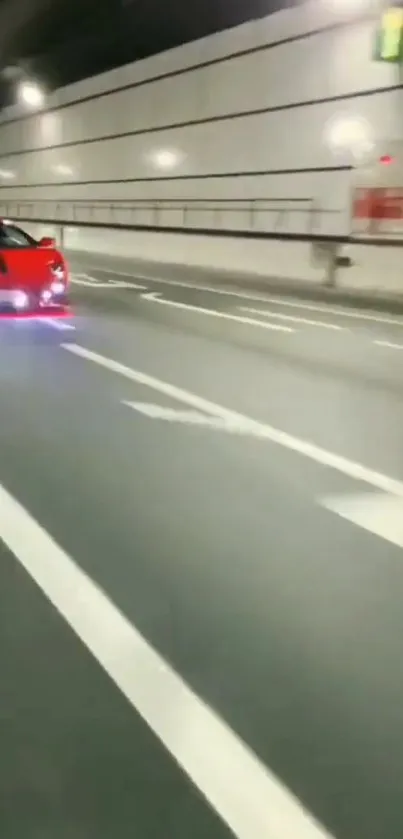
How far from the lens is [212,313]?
1609 cm

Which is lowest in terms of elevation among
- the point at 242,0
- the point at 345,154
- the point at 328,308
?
the point at 328,308

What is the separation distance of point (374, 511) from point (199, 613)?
1.73 metres

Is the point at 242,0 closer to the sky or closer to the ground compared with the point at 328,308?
closer to the sky

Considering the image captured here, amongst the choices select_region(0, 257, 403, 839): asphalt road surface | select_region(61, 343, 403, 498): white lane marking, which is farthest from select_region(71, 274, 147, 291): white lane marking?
select_region(0, 257, 403, 839): asphalt road surface

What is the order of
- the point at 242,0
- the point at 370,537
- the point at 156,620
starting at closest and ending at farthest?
1. the point at 156,620
2. the point at 370,537
3. the point at 242,0

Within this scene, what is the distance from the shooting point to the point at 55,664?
12.4ft

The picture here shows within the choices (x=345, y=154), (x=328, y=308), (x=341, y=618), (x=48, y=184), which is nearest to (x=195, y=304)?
(x=328, y=308)

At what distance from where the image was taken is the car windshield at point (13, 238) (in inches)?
587

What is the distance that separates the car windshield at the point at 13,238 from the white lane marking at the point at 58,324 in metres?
1.08

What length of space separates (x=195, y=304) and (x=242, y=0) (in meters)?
11.3

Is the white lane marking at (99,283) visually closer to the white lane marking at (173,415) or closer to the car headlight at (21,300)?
the car headlight at (21,300)

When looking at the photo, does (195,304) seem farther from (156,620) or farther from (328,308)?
(156,620)

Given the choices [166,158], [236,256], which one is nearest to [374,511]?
[236,256]

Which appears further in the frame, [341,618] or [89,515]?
[89,515]
